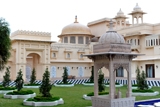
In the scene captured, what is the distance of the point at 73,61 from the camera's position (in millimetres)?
30281

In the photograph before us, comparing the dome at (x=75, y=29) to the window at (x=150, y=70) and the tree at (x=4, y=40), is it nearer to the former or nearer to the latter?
the window at (x=150, y=70)

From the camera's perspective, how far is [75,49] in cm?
3094

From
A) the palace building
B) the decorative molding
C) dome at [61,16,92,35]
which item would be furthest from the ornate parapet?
dome at [61,16,92,35]

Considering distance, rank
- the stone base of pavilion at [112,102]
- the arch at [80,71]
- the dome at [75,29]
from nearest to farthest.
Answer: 1. the stone base of pavilion at [112,102]
2. the arch at [80,71]
3. the dome at [75,29]

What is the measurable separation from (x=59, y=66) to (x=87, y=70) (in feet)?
13.8

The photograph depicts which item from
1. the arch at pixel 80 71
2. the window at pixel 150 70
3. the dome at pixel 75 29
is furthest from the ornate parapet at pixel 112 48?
the dome at pixel 75 29

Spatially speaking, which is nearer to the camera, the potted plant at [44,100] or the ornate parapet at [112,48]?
the ornate parapet at [112,48]

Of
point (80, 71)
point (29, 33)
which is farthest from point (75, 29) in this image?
point (29, 33)

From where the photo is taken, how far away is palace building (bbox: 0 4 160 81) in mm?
25938

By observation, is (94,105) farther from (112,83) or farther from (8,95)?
(8,95)

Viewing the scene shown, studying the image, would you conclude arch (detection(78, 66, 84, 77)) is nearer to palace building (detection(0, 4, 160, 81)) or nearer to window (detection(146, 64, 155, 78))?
palace building (detection(0, 4, 160, 81))

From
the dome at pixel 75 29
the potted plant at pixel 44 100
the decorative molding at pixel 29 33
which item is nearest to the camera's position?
the potted plant at pixel 44 100

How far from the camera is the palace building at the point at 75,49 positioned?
25938mm

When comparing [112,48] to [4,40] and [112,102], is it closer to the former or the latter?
[112,102]
